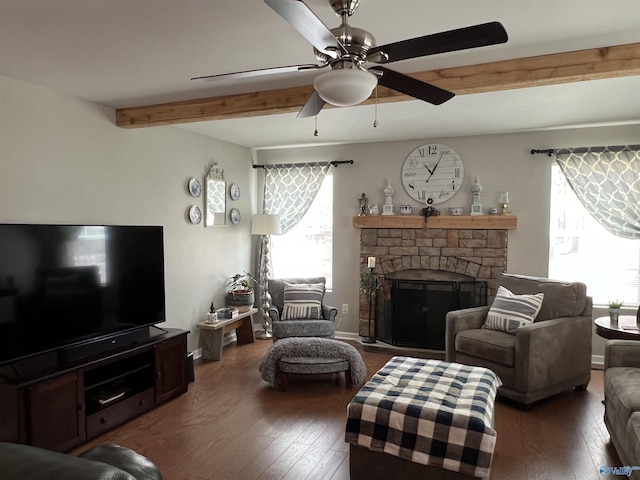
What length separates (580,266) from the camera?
4.57 m

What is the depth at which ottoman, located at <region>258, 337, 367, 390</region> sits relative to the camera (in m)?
3.69

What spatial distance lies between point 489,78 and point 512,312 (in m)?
2.12

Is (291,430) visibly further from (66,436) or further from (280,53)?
(280,53)

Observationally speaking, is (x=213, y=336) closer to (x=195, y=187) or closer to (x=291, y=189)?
(x=195, y=187)

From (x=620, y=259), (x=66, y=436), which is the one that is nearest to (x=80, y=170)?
(x=66, y=436)

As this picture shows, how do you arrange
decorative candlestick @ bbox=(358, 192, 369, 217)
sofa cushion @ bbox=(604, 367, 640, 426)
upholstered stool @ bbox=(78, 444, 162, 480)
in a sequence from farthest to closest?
1. decorative candlestick @ bbox=(358, 192, 369, 217)
2. sofa cushion @ bbox=(604, 367, 640, 426)
3. upholstered stool @ bbox=(78, 444, 162, 480)

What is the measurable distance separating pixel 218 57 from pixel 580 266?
421 cm

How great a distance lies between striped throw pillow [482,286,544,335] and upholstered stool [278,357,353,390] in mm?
1385

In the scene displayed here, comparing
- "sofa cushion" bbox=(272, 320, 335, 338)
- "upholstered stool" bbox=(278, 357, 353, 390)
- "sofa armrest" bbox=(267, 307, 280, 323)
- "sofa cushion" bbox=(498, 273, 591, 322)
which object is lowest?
"upholstered stool" bbox=(278, 357, 353, 390)

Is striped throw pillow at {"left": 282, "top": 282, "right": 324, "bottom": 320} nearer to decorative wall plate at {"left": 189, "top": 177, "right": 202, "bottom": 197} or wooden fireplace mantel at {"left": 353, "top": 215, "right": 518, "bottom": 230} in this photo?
wooden fireplace mantel at {"left": 353, "top": 215, "right": 518, "bottom": 230}

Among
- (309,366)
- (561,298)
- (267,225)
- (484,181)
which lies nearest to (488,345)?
(561,298)

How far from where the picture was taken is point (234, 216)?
533cm

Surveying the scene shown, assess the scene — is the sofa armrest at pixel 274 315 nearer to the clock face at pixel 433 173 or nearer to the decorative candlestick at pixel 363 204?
the decorative candlestick at pixel 363 204

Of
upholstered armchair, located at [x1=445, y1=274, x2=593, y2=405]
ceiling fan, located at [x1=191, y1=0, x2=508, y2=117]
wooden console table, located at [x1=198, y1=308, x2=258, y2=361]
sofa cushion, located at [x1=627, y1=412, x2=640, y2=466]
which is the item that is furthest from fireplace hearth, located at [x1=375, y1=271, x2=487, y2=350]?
ceiling fan, located at [x1=191, y1=0, x2=508, y2=117]
